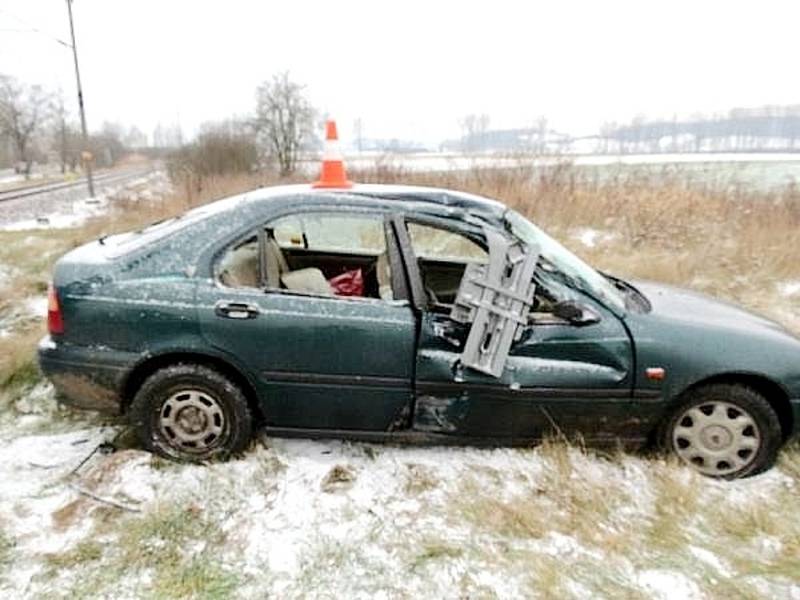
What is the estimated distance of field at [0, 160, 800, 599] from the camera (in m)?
2.22

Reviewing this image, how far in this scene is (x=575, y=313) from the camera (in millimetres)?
2857

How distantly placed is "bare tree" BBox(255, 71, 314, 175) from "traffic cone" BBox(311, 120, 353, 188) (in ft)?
76.4

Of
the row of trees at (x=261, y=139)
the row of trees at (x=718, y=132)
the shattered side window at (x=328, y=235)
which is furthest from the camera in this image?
the row of trees at (x=718, y=132)

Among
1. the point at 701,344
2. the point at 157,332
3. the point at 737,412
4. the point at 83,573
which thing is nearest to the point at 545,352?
the point at 701,344

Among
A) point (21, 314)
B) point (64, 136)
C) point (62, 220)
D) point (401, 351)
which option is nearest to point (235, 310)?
point (401, 351)

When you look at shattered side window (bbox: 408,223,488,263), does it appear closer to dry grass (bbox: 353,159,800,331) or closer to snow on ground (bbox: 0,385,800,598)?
snow on ground (bbox: 0,385,800,598)

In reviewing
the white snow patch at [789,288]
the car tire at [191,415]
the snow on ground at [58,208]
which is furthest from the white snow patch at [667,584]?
the snow on ground at [58,208]

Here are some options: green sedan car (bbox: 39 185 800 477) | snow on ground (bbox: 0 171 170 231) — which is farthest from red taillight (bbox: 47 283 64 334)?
snow on ground (bbox: 0 171 170 231)

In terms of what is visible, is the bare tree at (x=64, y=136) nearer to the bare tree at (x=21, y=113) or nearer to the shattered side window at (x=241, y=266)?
the bare tree at (x=21, y=113)

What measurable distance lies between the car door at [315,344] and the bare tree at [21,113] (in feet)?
191

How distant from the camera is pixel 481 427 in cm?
297

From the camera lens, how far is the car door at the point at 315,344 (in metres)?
2.86

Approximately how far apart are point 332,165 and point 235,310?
3.75ft

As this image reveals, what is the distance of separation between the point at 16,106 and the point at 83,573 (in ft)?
221
